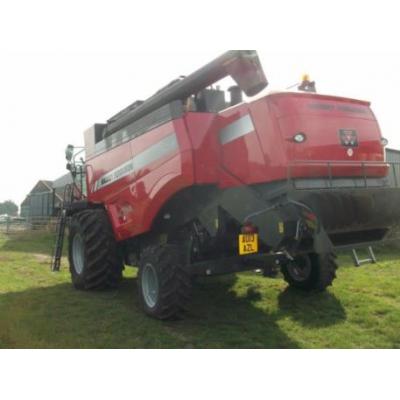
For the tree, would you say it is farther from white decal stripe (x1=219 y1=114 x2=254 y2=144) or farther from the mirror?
white decal stripe (x1=219 y1=114 x2=254 y2=144)

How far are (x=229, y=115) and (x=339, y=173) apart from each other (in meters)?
1.49

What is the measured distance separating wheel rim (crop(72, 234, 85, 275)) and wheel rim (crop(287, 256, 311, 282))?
3626 millimetres

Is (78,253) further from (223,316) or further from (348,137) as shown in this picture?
(348,137)

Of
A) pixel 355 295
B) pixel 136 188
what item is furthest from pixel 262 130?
pixel 355 295

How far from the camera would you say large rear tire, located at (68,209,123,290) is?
24.0ft

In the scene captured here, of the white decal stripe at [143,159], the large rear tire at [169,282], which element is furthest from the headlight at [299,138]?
the large rear tire at [169,282]

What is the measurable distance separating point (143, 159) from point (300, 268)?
3096mm

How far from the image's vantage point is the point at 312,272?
6879 mm

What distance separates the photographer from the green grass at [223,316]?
4.93 m

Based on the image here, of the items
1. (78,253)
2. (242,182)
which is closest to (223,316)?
(242,182)

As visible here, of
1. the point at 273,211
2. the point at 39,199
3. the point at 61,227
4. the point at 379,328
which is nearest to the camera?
the point at 273,211

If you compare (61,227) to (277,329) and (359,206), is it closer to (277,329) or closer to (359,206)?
(277,329)

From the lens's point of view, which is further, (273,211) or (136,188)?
(136,188)

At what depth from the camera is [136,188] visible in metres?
6.48
